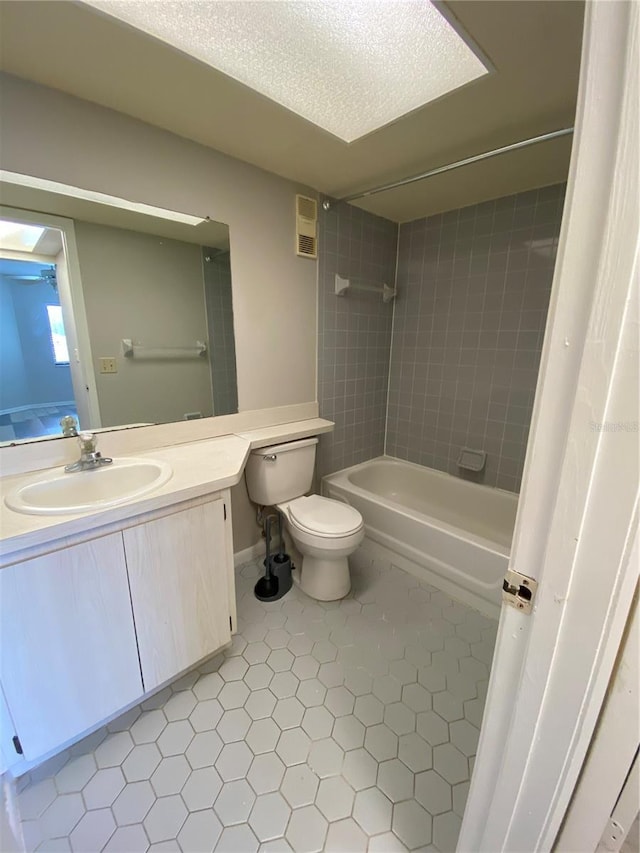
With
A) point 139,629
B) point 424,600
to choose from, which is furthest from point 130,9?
point 424,600

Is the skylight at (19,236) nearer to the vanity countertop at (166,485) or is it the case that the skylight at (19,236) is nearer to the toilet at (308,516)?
the vanity countertop at (166,485)

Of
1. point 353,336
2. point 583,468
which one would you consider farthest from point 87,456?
point 353,336

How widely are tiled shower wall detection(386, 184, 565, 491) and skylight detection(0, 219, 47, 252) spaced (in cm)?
212

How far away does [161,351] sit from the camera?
5.32 ft

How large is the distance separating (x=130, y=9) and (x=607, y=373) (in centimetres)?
137

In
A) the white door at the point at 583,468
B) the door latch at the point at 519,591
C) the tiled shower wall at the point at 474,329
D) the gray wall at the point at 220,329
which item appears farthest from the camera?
the tiled shower wall at the point at 474,329

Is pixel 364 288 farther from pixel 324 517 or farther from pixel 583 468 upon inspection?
pixel 583 468

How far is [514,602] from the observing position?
549mm

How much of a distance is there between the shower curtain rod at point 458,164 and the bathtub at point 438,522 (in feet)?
5.50

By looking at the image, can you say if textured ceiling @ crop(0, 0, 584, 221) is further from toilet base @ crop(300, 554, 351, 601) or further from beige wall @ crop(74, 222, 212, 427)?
toilet base @ crop(300, 554, 351, 601)

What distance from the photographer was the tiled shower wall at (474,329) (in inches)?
80.7

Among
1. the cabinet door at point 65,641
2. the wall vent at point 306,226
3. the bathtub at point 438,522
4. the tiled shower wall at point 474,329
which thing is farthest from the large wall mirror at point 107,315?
the tiled shower wall at point 474,329

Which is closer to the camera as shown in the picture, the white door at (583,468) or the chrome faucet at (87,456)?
the white door at (583,468)

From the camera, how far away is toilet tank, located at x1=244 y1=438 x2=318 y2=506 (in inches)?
72.4
